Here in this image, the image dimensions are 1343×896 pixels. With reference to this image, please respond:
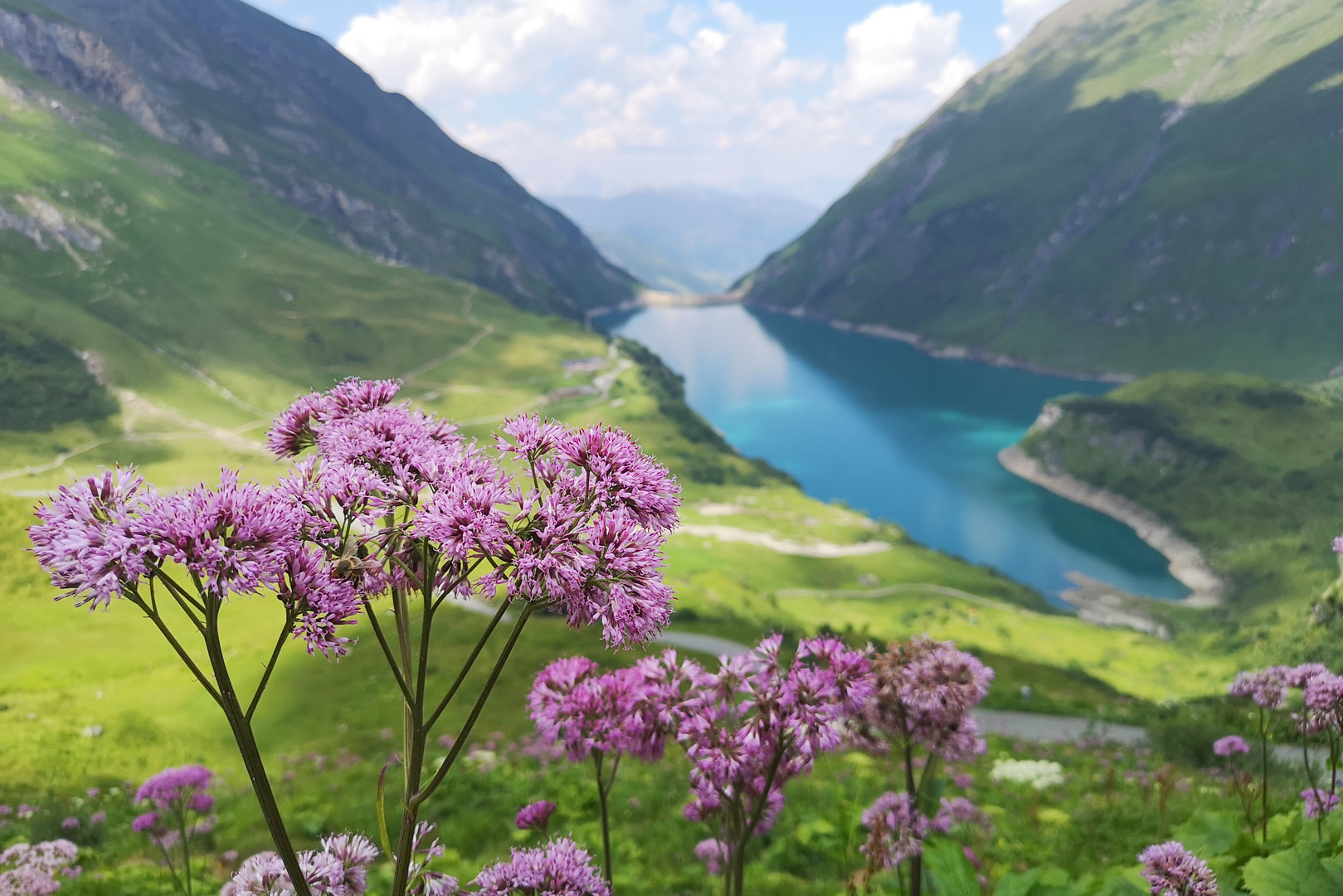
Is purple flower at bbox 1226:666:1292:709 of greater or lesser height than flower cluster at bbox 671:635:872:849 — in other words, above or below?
below

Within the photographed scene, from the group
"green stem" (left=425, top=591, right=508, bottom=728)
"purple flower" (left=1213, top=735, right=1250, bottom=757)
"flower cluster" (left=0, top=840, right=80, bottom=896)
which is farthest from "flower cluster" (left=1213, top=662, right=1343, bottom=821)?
"flower cluster" (left=0, top=840, right=80, bottom=896)

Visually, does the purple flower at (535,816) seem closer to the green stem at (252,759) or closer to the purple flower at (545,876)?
the purple flower at (545,876)

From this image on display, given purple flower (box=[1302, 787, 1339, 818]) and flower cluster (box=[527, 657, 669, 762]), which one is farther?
purple flower (box=[1302, 787, 1339, 818])

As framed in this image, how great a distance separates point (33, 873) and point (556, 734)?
6.24m

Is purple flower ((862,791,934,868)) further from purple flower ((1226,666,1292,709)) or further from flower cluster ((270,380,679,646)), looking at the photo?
flower cluster ((270,380,679,646))

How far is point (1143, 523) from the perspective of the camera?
413 ft

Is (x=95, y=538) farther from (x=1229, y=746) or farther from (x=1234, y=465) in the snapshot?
(x=1234, y=465)

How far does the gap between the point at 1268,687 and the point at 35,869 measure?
515 inches

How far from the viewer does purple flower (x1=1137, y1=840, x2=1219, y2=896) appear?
443 centimetres

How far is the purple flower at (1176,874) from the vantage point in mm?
4426

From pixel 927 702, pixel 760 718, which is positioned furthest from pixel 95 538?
pixel 927 702

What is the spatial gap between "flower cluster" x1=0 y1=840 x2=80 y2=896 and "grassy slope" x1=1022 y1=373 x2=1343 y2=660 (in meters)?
108

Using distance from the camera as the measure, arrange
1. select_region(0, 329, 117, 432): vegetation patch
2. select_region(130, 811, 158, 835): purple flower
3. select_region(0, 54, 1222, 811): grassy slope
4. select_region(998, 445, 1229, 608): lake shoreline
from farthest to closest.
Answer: select_region(0, 329, 117, 432): vegetation patch → select_region(998, 445, 1229, 608): lake shoreline → select_region(0, 54, 1222, 811): grassy slope → select_region(130, 811, 158, 835): purple flower

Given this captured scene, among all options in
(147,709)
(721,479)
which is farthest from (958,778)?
(721,479)
